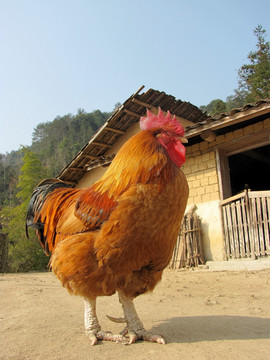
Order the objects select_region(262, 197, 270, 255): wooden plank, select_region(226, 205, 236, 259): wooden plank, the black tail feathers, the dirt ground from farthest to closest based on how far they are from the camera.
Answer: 1. select_region(226, 205, 236, 259): wooden plank
2. select_region(262, 197, 270, 255): wooden plank
3. the black tail feathers
4. the dirt ground

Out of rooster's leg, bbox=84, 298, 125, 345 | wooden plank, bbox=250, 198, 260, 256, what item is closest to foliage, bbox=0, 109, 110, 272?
wooden plank, bbox=250, 198, 260, 256

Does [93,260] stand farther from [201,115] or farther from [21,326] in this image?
[201,115]

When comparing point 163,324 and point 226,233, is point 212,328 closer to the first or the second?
point 163,324

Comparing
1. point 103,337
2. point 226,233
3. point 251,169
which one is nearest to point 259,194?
point 226,233

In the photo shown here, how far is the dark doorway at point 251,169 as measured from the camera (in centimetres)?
1160

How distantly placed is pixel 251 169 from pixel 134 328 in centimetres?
1260

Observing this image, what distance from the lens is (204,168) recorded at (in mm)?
8516

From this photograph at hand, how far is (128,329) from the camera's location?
8.72 feet

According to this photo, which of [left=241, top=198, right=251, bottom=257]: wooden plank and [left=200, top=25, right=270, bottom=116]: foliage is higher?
[left=200, top=25, right=270, bottom=116]: foliage

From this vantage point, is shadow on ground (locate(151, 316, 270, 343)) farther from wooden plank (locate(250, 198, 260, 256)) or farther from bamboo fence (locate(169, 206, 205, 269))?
bamboo fence (locate(169, 206, 205, 269))

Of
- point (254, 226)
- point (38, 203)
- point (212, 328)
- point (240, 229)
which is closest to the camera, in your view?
point (212, 328)

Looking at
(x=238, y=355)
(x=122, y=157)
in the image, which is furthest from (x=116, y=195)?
(x=238, y=355)

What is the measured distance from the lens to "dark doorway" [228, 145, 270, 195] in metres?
11.6

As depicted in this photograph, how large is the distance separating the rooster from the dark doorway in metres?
9.28
